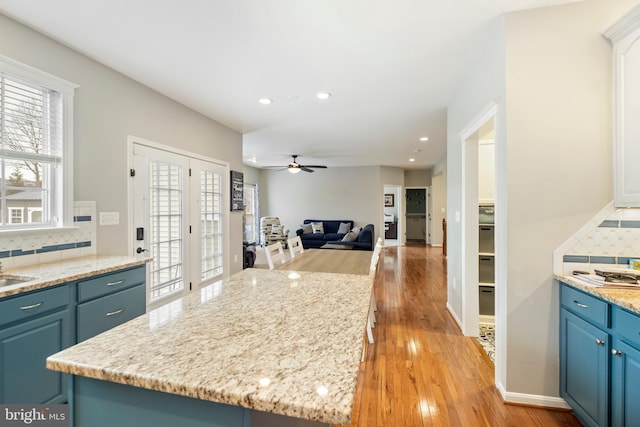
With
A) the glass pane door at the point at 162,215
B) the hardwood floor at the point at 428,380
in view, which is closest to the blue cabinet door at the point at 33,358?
the glass pane door at the point at 162,215

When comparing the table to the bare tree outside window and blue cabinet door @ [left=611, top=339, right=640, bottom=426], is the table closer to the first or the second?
blue cabinet door @ [left=611, top=339, right=640, bottom=426]

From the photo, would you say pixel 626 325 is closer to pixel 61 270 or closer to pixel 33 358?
pixel 33 358

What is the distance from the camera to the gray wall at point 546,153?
1.81 metres

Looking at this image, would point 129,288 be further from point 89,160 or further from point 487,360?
point 487,360

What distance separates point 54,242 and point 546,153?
11.7 ft

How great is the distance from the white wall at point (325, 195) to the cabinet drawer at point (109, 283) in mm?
6962

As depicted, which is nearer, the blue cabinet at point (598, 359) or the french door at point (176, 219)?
the blue cabinet at point (598, 359)

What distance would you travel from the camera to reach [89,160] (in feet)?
7.97

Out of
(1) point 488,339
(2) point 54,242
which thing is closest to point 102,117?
(2) point 54,242

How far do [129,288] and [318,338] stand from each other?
1.95 meters

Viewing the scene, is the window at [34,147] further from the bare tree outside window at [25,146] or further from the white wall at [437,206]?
the white wall at [437,206]

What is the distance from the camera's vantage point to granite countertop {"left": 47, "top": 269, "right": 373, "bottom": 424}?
0.62m

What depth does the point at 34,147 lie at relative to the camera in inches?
80.4

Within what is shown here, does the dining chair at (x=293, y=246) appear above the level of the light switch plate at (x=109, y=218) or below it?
below
